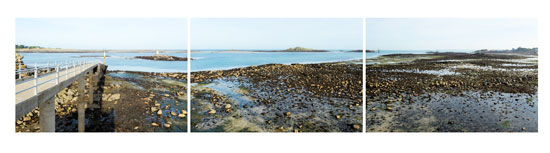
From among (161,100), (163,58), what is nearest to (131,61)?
(163,58)

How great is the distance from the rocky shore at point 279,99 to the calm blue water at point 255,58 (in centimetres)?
20

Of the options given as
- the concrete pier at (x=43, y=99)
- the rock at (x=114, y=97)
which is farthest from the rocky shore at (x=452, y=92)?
the rock at (x=114, y=97)

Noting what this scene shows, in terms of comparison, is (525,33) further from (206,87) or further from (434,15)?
(206,87)

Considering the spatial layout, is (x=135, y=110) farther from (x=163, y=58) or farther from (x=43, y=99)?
(x=43, y=99)

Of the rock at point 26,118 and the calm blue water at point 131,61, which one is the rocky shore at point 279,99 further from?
the rock at point 26,118

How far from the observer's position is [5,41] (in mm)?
4621

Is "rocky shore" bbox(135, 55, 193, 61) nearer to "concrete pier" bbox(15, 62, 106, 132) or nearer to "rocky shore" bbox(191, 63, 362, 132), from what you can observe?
"rocky shore" bbox(191, 63, 362, 132)

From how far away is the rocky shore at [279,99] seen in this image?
17.4 ft

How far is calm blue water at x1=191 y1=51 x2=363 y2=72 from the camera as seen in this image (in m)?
5.72

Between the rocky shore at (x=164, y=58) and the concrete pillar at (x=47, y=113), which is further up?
the rocky shore at (x=164, y=58)

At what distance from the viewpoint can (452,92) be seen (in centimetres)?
561

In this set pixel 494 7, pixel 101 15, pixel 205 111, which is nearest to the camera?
pixel 101 15
